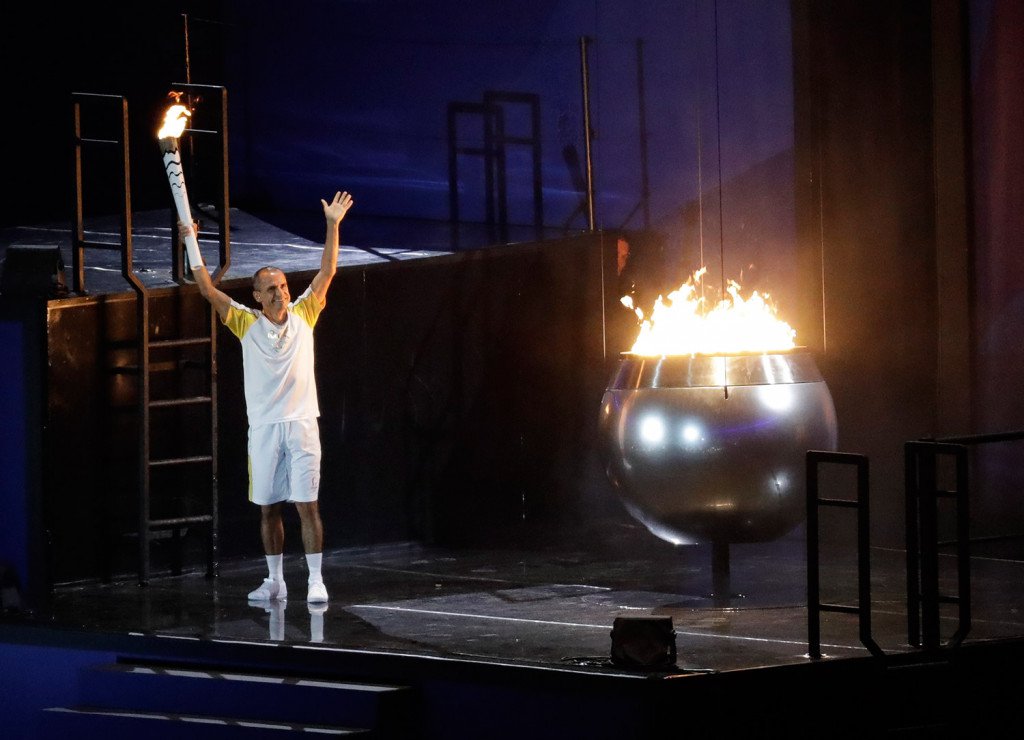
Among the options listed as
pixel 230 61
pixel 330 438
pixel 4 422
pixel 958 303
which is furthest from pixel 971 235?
pixel 230 61

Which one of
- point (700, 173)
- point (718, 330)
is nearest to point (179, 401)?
point (718, 330)

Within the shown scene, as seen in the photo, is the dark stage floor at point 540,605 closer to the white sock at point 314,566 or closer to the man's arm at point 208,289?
the white sock at point 314,566

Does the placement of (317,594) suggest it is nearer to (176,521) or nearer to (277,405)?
(277,405)

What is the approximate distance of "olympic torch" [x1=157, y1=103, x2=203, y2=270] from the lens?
835 centimetres

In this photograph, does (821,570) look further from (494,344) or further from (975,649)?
(494,344)

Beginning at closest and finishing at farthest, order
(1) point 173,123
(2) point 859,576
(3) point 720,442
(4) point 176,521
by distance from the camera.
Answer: (2) point 859,576
(3) point 720,442
(1) point 173,123
(4) point 176,521

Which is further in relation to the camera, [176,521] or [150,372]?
[150,372]

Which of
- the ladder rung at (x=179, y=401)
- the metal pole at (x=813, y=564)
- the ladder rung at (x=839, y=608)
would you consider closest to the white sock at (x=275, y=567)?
the ladder rung at (x=179, y=401)

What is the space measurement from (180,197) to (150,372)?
119cm

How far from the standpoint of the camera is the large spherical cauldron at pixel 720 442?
777 cm

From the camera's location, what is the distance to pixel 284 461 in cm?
836

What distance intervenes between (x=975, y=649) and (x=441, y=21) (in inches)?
297

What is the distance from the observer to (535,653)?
6.65m

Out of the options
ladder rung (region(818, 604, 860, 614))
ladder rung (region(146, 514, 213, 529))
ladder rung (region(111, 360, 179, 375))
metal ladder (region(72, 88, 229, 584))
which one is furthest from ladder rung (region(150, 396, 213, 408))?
ladder rung (region(818, 604, 860, 614))
